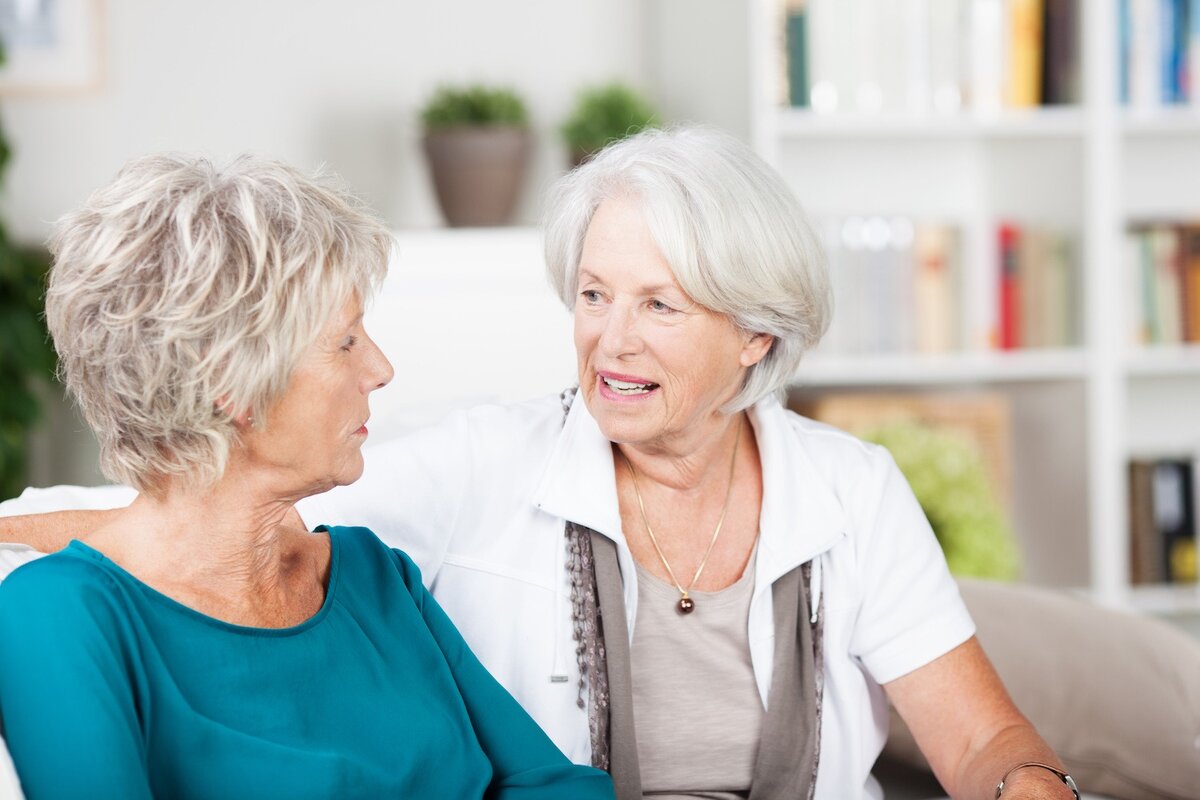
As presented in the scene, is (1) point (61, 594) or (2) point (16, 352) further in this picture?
(2) point (16, 352)

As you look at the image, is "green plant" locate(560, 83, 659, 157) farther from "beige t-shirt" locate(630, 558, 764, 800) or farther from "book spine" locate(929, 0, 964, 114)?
"beige t-shirt" locate(630, 558, 764, 800)

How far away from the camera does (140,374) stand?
111 centimetres

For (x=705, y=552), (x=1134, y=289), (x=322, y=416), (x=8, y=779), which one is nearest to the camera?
(x=8, y=779)

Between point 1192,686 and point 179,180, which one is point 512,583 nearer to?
point 179,180

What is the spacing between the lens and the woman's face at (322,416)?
1178 millimetres

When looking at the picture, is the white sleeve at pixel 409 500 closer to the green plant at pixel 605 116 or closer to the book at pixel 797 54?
the green plant at pixel 605 116

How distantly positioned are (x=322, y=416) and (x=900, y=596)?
0.76 m

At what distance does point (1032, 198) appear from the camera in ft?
10.5

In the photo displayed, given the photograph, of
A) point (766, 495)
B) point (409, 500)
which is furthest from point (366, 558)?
point (766, 495)

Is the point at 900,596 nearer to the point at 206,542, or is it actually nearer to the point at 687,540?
the point at 687,540

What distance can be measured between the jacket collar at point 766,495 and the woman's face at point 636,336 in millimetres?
72

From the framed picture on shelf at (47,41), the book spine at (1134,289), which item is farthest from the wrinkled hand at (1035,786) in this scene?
the framed picture on shelf at (47,41)

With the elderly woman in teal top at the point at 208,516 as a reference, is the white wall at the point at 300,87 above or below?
above

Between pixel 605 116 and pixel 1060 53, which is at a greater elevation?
pixel 1060 53
